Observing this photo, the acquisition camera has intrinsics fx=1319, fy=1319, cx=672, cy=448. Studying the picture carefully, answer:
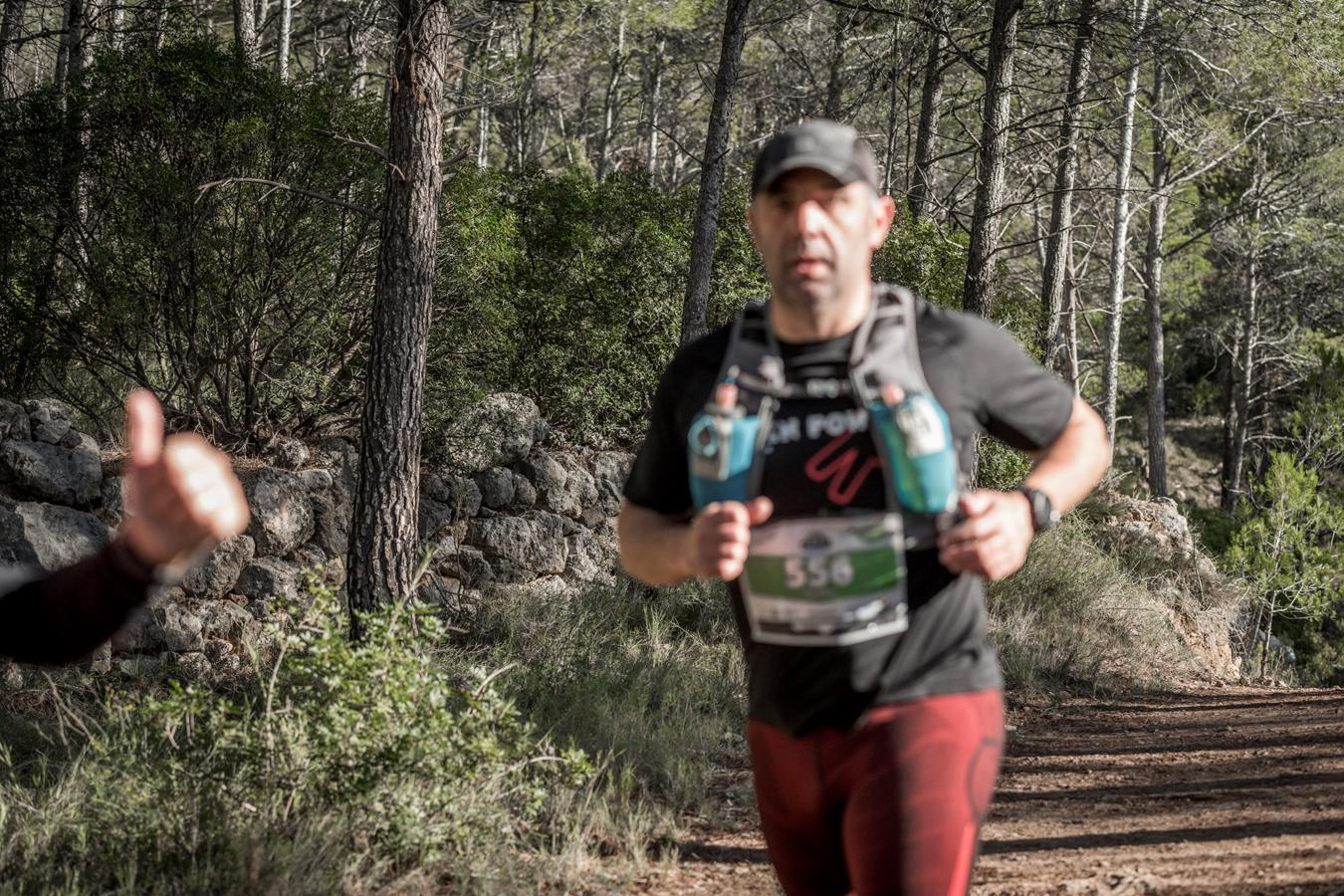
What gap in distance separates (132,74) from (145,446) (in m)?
8.79

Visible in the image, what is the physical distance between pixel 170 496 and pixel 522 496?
32.2 ft

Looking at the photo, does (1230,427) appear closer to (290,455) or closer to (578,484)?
(578,484)

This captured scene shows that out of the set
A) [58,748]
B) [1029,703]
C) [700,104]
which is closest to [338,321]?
[58,748]

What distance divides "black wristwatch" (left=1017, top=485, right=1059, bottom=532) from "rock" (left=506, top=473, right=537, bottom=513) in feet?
30.2

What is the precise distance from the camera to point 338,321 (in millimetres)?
10484

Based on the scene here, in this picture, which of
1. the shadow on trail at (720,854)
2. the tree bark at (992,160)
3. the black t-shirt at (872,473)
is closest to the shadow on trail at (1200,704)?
the tree bark at (992,160)

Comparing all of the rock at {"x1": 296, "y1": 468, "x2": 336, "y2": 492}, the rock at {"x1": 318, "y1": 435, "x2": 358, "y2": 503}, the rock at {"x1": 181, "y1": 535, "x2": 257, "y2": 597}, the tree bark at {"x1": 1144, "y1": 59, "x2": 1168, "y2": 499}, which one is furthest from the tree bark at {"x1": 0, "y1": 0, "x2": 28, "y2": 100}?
the tree bark at {"x1": 1144, "y1": 59, "x2": 1168, "y2": 499}

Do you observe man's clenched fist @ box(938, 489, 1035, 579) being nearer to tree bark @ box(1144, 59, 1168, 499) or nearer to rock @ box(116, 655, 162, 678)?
rock @ box(116, 655, 162, 678)

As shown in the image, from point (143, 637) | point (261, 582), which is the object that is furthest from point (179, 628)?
point (261, 582)

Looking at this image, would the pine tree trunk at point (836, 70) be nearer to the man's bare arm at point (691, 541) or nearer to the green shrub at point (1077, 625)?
the green shrub at point (1077, 625)

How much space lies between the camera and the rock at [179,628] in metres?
8.66

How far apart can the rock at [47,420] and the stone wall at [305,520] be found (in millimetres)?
11

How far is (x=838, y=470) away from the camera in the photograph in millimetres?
2416

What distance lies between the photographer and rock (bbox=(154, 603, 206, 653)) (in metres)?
8.66
